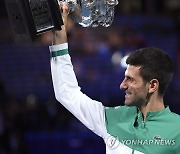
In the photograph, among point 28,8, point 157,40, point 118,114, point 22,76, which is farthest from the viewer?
point 157,40

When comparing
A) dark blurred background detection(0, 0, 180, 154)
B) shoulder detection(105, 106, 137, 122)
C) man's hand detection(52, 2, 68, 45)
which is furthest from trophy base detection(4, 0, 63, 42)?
dark blurred background detection(0, 0, 180, 154)

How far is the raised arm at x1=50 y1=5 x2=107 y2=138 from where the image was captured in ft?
8.02

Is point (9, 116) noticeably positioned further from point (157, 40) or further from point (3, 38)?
point (157, 40)

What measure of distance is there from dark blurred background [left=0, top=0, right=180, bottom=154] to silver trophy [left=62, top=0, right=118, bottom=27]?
9.60 feet

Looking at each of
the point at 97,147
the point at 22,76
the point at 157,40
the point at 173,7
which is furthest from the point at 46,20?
the point at 173,7

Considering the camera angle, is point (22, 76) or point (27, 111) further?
point (22, 76)

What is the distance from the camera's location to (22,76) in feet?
22.4

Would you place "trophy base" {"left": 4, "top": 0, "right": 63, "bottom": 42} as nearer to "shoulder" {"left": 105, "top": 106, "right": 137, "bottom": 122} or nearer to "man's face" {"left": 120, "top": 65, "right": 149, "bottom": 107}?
"man's face" {"left": 120, "top": 65, "right": 149, "bottom": 107}

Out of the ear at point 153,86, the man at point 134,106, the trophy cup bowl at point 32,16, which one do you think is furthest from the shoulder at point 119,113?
the trophy cup bowl at point 32,16

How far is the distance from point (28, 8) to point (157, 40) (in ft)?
17.4

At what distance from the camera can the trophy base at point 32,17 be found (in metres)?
2.11

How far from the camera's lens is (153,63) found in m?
2.41

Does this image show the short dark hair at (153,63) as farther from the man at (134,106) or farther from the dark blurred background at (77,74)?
the dark blurred background at (77,74)

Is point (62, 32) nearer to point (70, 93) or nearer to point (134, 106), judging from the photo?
point (70, 93)
